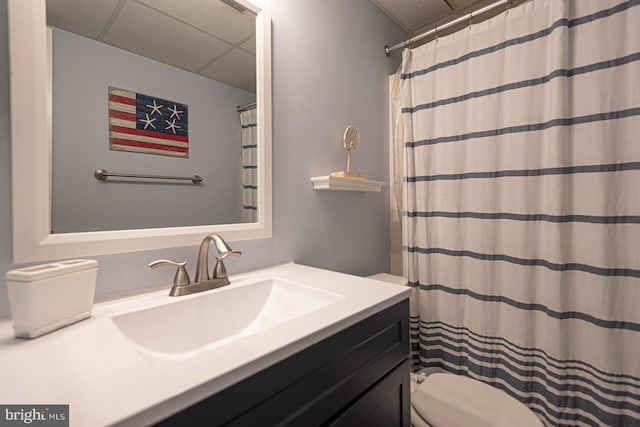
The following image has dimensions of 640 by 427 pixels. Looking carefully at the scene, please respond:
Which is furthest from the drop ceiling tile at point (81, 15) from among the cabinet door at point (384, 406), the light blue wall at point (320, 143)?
the cabinet door at point (384, 406)

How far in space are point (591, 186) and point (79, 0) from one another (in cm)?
168

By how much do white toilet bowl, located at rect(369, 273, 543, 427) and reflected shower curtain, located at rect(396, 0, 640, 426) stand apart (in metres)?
0.30

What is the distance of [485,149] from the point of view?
127 centimetres

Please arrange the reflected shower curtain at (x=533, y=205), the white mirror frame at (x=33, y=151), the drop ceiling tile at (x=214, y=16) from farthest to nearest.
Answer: the reflected shower curtain at (x=533, y=205), the drop ceiling tile at (x=214, y=16), the white mirror frame at (x=33, y=151)

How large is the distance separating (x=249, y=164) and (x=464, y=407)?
1.13 meters

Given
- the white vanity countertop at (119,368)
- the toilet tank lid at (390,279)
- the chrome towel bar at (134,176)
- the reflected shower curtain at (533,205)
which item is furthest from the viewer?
the toilet tank lid at (390,279)

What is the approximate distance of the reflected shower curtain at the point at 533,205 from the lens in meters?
0.98

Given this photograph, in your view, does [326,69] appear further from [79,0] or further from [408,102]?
[79,0]

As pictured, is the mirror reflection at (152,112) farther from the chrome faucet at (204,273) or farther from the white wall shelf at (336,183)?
the white wall shelf at (336,183)

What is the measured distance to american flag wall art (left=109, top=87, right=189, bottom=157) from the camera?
30.0 inches

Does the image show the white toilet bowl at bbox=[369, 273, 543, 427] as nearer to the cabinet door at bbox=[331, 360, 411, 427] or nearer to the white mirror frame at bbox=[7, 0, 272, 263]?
the cabinet door at bbox=[331, 360, 411, 427]

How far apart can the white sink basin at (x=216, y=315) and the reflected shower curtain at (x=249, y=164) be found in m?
0.28

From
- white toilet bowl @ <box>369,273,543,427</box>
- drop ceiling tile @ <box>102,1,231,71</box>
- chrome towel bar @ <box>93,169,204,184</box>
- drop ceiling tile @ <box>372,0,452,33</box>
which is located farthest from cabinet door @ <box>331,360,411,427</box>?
drop ceiling tile @ <box>372,0,452,33</box>

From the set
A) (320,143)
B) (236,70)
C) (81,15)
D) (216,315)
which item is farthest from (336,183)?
(81,15)
